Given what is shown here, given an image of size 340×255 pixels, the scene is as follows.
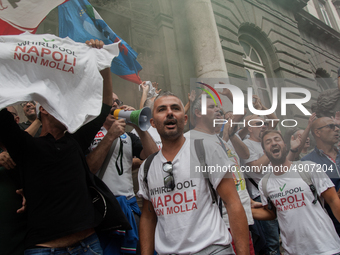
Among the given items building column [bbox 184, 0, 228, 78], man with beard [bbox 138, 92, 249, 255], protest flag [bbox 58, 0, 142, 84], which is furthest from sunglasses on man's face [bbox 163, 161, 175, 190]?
building column [bbox 184, 0, 228, 78]

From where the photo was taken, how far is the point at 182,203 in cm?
156

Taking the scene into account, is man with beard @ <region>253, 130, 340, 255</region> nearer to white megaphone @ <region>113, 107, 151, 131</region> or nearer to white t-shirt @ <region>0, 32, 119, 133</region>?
white megaphone @ <region>113, 107, 151, 131</region>

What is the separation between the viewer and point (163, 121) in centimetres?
184

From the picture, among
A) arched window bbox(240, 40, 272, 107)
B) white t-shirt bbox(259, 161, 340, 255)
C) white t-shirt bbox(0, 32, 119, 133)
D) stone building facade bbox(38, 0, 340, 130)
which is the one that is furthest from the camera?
arched window bbox(240, 40, 272, 107)

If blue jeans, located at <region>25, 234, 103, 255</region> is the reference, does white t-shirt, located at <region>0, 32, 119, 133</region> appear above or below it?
above

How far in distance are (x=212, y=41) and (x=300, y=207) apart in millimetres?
4259

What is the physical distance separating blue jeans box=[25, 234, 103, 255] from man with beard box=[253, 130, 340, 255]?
5.57 feet

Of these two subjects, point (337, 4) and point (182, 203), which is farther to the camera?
point (337, 4)

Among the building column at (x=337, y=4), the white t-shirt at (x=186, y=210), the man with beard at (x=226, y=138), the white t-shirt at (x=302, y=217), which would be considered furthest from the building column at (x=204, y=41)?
the building column at (x=337, y=4)

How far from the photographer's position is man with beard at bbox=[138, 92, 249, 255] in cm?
145

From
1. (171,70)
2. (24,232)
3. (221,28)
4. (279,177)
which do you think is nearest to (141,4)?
(171,70)

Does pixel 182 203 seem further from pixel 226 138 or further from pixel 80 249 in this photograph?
pixel 226 138

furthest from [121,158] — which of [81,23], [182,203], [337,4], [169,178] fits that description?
[337,4]

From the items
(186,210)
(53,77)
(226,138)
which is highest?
(53,77)
